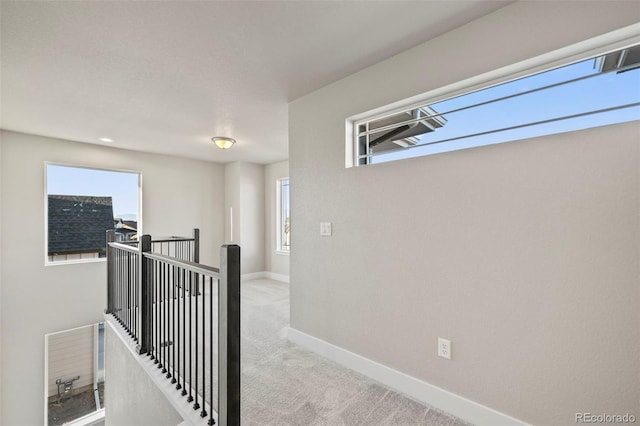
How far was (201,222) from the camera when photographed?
19.1 ft

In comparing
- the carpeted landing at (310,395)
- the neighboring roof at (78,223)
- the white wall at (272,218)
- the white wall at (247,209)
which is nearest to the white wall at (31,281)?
the neighboring roof at (78,223)

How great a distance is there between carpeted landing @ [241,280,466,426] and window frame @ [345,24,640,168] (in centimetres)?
166

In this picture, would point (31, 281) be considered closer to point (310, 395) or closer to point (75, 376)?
point (75, 376)

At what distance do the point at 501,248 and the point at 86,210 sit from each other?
219 inches

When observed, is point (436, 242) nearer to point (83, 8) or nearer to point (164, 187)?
point (83, 8)

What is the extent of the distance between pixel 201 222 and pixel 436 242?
5.08m

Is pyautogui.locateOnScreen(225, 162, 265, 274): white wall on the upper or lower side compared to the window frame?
lower

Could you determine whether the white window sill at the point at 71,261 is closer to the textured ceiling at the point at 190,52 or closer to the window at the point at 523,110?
the textured ceiling at the point at 190,52

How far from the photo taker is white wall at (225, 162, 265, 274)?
230 inches

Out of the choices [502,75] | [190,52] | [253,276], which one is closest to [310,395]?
[502,75]

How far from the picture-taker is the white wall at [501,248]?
132 centimetres

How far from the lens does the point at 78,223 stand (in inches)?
174

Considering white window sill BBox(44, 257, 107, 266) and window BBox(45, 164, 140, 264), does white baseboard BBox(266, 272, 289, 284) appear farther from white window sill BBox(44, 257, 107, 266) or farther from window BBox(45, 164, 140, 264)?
white window sill BBox(44, 257, 107, 266)

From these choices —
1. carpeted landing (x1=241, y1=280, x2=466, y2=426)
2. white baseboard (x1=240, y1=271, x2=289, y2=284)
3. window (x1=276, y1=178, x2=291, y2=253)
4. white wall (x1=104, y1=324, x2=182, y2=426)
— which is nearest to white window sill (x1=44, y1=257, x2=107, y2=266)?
white wall (x1=104, y1=324, x2=182, y2=426)
